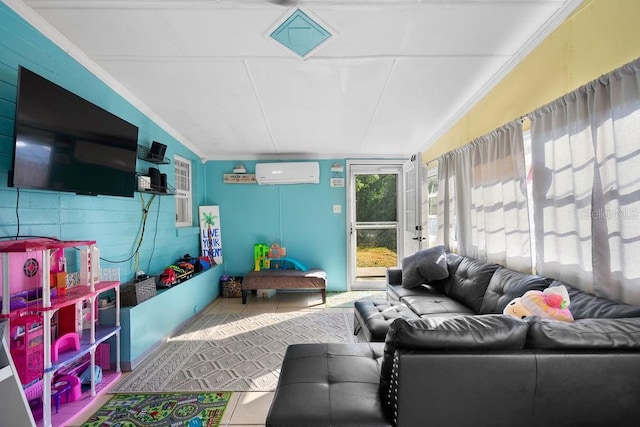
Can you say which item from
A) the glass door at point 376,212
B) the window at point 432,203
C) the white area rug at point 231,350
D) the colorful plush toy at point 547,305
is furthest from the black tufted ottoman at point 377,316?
the glass door at point 376,212

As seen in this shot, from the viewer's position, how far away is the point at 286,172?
185 inches

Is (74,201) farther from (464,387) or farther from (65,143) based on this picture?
(464,387)

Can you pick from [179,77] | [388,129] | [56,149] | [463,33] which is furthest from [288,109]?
[56,149]

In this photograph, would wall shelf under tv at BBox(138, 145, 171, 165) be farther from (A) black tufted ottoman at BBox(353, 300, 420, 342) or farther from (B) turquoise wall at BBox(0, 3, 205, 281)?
(A) black tufted ottoman at BBox(353, 300, 420, 342)

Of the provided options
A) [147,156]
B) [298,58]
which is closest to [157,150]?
[147,156]

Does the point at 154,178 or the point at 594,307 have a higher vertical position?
the point at 154,178

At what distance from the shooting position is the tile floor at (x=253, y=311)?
70.4 inches

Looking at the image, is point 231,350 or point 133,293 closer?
point 133,293

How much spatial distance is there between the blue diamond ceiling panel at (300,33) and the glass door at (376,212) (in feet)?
10.3

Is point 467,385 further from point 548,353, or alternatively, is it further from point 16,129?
point 16,129

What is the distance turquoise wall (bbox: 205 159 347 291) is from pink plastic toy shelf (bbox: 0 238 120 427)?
2.79 m

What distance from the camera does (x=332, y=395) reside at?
126 centimetres

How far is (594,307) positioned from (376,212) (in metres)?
3.68

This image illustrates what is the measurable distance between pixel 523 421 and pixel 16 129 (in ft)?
9.09
